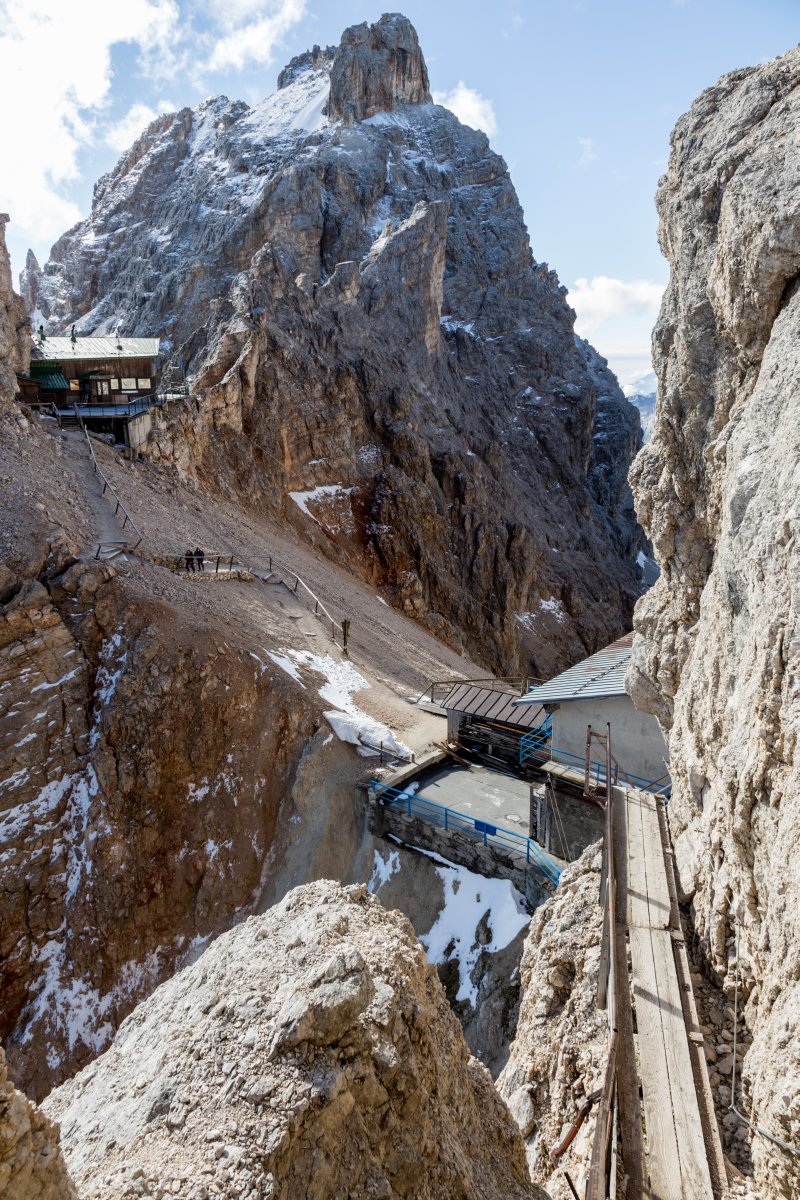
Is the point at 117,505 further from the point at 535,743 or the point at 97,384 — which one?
the point at 535,743

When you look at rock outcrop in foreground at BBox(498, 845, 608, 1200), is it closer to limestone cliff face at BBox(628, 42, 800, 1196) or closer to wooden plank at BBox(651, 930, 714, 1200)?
wooden plank at BBox(651, 930, 714, 1200)

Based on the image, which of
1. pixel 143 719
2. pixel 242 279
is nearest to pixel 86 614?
pixel 143 719

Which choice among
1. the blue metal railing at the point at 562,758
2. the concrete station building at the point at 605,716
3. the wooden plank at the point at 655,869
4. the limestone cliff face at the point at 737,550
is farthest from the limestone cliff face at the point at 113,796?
the limestone cliff face at the point at 737,550

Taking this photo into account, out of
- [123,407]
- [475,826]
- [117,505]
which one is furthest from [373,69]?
[475,826]

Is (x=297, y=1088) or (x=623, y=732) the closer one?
(x=297, y=1088)

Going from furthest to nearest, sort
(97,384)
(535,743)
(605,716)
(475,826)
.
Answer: (97,384)
(535,743)
(475,826)
(605,716)

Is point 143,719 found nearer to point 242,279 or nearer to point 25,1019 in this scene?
point 25,1019

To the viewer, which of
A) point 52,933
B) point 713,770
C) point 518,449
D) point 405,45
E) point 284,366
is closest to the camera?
point 713,770
